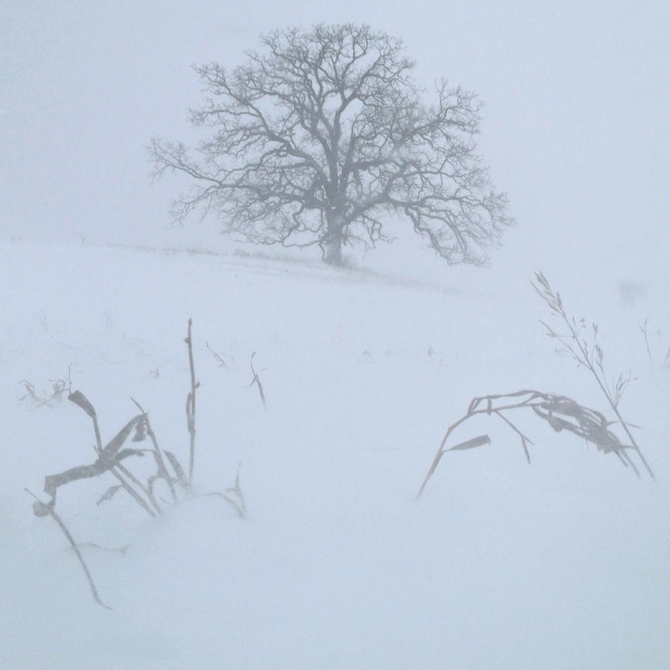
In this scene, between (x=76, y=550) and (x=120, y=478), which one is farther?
(x=120, y=478)

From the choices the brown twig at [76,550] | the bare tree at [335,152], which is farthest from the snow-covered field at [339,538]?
the bare tree at [335,152]

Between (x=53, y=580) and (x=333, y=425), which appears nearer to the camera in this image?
(x=53, y=580)

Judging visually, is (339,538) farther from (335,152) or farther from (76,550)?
(335,152)

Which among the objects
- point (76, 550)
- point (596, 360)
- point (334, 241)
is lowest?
point (76, 550)

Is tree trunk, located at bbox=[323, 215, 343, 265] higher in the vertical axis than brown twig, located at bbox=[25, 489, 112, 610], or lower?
higher

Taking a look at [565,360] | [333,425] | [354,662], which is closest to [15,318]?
[333,425]

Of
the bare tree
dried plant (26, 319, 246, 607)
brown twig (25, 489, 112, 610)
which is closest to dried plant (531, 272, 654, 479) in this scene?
dried plant (26, 319, 246, 607)

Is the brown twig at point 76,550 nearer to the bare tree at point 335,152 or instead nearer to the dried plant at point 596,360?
the dried plant at point 596,360

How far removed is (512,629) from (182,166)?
595 inches

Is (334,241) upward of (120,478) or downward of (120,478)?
upward

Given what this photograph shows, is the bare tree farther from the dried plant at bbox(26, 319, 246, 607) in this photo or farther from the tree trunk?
the dried plant at bbox(26, 319, 246, 607)

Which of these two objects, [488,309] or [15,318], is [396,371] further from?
[488,309]

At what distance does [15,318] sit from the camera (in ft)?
11.3

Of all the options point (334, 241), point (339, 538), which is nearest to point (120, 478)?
point (339, 538)
